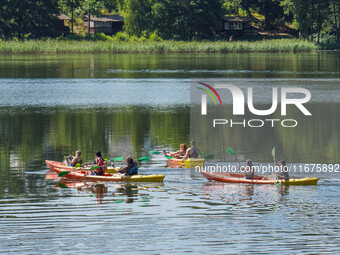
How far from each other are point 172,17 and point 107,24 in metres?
19.8

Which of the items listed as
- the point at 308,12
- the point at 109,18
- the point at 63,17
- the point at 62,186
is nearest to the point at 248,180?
the point at 62,186

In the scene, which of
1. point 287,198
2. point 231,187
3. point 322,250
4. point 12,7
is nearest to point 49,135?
point 231,187

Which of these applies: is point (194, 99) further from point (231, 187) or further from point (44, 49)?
point (44, 49)

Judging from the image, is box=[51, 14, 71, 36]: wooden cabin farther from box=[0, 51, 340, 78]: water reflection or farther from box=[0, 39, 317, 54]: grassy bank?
box=[0, 51, 340, 78]: water reflection

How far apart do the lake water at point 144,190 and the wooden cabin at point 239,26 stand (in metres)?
89.2

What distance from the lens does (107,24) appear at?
163250 millimetres

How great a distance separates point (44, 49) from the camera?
126 metres

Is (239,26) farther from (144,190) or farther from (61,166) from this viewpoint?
(144,190)

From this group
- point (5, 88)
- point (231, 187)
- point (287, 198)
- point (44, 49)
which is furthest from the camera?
point (44, 49)

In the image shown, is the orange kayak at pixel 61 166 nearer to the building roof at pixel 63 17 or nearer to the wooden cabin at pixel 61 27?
the wooden cabin at pixel 61 27

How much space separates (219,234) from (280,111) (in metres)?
32.8

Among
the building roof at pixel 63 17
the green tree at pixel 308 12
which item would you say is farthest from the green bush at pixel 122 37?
the green tree at pixel 308 12

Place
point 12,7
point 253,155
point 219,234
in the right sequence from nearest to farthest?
point 219,234 → point 253,155 → point 12,7

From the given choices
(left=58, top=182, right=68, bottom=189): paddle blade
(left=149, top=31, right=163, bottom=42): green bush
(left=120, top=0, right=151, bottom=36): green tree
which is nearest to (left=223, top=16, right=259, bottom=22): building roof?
(left=120, top=0, right=151, bottom=36): green tree
